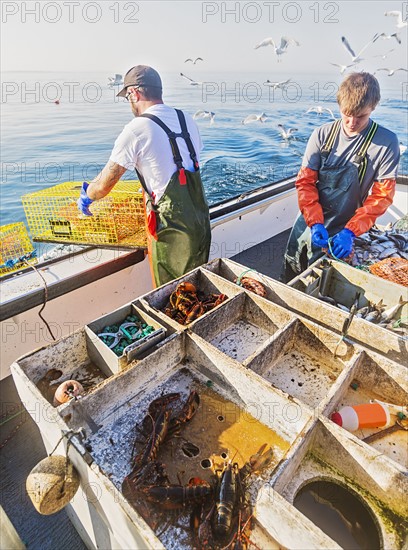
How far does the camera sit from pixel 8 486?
263 cm

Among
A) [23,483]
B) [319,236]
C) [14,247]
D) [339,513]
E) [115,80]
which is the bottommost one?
[23,483]

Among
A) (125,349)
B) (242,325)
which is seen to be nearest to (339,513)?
(242,325)

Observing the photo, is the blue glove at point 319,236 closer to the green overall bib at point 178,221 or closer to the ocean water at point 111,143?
the green overall bib at point 178,221

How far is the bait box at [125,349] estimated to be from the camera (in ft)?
6.82

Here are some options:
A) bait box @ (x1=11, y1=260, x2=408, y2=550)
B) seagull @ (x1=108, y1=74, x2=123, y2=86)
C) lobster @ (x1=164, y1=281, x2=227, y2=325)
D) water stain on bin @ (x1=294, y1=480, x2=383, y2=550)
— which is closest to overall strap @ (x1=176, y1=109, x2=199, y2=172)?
lobster @ (x1=164, y1=281, x2=227, y2=325)

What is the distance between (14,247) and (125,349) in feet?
7.47

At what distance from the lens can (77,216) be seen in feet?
11.2

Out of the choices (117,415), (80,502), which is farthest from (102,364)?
(80,502)

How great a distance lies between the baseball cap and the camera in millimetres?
2709

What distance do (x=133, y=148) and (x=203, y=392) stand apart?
75.3 inches

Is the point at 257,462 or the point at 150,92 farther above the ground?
the point at 150,92

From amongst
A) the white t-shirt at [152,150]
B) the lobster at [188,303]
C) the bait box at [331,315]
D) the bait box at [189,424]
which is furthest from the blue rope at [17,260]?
the bait box at [189,424]

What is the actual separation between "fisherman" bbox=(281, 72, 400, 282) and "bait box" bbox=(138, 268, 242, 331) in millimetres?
1182

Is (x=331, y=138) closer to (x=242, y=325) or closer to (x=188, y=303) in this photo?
(x=242, y=325)
